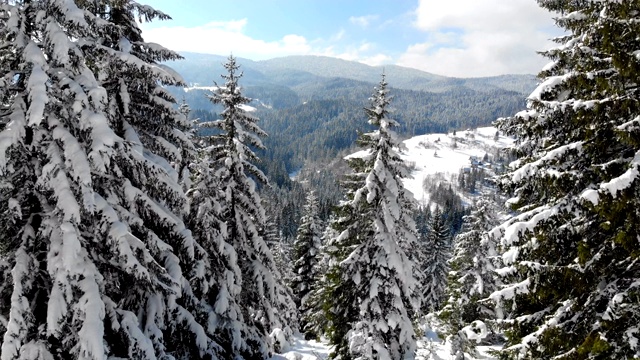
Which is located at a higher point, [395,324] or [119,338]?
[119,338]

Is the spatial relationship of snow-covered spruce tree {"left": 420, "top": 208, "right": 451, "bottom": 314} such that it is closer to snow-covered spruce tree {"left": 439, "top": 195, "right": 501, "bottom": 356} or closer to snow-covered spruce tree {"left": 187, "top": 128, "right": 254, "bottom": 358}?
snow-covered spruce tree {"left": 439, "top": 195, "right": 501, "bottom": 356}

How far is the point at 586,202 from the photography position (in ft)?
22.4

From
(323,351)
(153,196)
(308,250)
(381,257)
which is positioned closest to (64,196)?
(153,196)

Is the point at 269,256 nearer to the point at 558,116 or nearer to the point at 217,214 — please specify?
the point at 217,214

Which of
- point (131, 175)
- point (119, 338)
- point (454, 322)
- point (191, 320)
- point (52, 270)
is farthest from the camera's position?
point (454, 322)

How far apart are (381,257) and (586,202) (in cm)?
917

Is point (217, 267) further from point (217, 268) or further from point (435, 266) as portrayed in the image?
point (435, 266)

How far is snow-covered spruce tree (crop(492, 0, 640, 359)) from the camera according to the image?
21.5ft

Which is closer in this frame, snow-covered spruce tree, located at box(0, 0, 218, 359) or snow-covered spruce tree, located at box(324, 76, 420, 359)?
snow-covered spruce tree, located at box(0, 0, 218, 359)

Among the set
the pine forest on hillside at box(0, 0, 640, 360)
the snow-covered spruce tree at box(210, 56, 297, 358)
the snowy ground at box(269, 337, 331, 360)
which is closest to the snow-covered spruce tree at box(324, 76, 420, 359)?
the snowy ground at box(269, 337, 331, 360)

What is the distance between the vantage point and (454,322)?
575 inches

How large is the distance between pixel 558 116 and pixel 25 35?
943 cm

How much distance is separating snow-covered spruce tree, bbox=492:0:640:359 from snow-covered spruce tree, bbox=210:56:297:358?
375 inches

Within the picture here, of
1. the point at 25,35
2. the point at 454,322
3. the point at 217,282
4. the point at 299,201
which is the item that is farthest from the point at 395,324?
the point at 299,201
